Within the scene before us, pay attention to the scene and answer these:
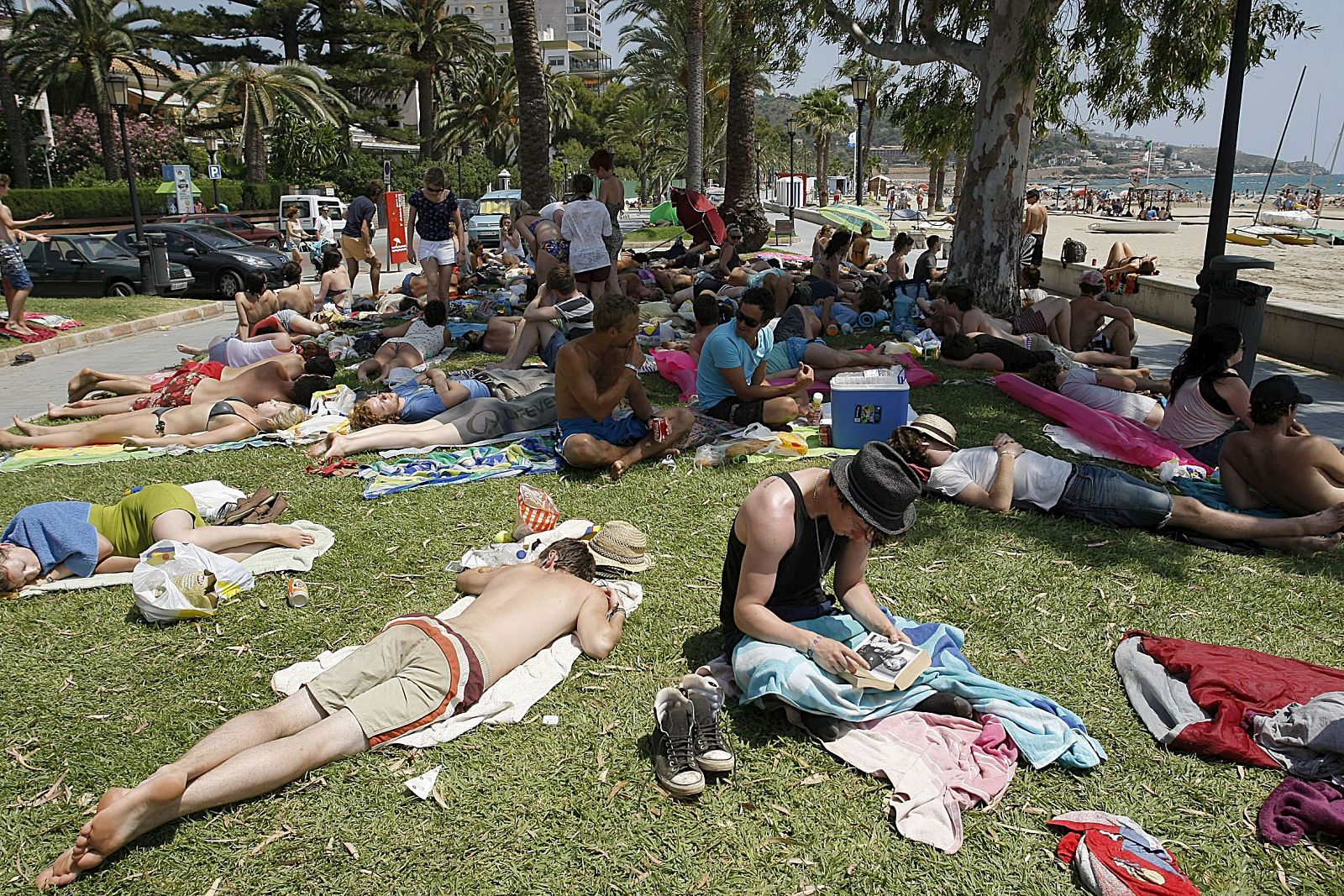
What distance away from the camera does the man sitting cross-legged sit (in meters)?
6.37

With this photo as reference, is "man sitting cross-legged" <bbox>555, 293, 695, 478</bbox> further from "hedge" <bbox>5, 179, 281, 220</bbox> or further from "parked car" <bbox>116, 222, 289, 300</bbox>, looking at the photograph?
"hedge" <bbox>5, 179, 281, 220</bbox>

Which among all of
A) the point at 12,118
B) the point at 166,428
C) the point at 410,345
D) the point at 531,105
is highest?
the point at 12,118

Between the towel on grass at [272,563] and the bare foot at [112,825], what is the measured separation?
2.15 metres

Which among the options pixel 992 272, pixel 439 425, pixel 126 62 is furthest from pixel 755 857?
pixel 126 62

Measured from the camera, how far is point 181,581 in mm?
4504

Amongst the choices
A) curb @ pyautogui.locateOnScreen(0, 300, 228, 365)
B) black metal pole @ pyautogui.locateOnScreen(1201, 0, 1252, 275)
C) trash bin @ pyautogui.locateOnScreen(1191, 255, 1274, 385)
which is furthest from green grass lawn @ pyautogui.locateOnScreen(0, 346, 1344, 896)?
curb @ pyautogui.locateOnScreen(0, 300, 228, 365)

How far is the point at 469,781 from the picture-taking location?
334 cm

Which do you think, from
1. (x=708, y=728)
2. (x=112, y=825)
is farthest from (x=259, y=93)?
(x=708, y=728)

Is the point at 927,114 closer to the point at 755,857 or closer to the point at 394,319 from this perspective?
the point at 394,319

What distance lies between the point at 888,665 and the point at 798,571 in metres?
0.49

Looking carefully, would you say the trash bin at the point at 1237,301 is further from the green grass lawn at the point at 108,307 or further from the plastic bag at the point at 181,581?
the green grass lawn at the point at 108,307

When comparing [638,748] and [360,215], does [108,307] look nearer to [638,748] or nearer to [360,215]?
[360,215]

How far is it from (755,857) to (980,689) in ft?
3.94

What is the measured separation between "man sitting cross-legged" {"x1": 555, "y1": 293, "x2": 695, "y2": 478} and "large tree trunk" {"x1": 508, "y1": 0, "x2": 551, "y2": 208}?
10.8 metres
